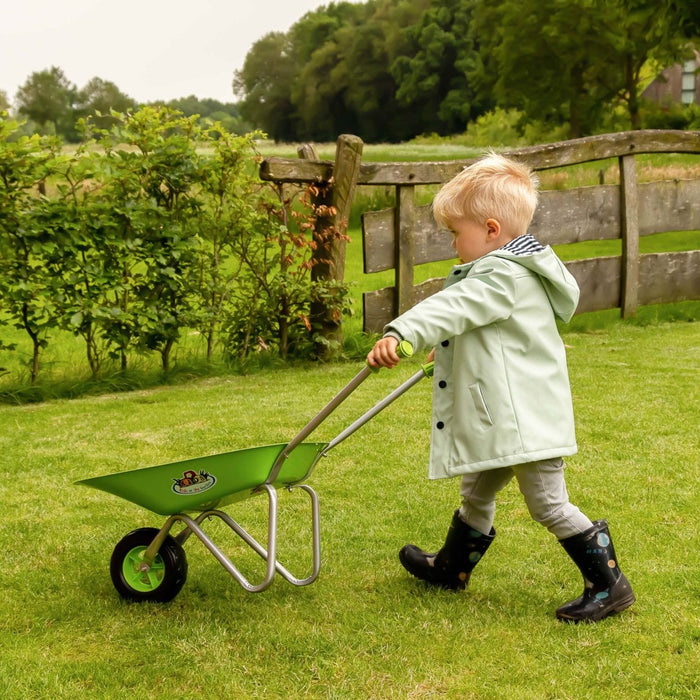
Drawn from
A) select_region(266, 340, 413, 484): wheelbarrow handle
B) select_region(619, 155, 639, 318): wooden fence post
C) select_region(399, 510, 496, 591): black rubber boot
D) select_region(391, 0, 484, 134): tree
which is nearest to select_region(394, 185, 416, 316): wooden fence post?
select_region(619, 155, 639, 318): wooden fence post

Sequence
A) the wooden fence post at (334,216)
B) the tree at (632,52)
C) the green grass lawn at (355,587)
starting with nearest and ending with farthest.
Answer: the green grass lawn at (355,587) → the wooden fence post at (334,216) → the tree at (632,52)

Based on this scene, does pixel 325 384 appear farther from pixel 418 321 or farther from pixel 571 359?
pixel 418 321

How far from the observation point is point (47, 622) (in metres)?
2.92

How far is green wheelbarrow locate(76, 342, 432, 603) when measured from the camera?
2639 mm

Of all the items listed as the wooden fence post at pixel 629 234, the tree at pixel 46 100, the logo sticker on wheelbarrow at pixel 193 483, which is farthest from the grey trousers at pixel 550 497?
the tree at pixel 46 100

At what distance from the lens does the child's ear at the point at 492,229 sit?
285 cm

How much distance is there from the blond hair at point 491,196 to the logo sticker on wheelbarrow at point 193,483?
1.06 metres

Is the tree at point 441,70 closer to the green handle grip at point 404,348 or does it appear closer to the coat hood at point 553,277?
the coat hood at point 553,277

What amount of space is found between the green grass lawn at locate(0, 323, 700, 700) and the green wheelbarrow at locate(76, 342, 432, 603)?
107 millimetres

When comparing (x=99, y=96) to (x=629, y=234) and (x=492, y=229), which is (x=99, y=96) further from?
(x=492, y=229)

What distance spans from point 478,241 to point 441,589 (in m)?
1.14

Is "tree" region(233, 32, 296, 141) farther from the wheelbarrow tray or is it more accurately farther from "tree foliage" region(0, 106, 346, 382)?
the wheelbarrow tray

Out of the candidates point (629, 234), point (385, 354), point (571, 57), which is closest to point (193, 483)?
point (385, 354)

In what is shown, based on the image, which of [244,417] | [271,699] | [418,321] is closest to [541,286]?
[418,321]
